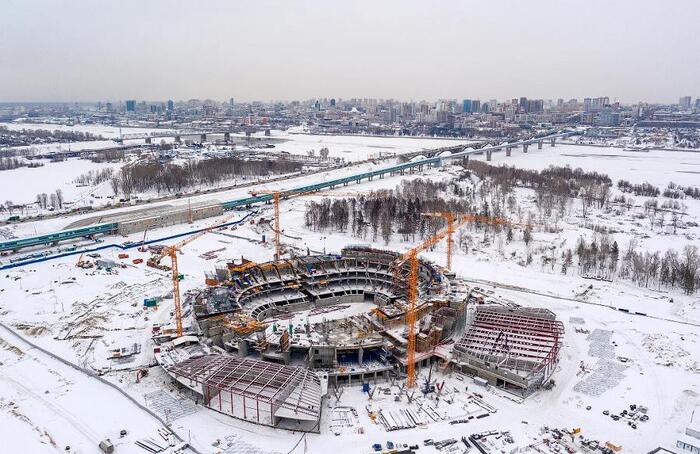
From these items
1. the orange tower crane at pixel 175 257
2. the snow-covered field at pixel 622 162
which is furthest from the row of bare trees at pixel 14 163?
the snow-covered field at pixel 622 162

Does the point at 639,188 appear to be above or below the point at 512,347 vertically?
above

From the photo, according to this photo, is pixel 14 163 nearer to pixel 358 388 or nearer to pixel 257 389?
pixel 257 389

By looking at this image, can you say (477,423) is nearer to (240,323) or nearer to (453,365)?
(453,365)

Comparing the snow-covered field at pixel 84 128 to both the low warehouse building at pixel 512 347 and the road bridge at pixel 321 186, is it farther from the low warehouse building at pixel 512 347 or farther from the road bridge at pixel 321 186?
the low warehouse building at pixel 512 347

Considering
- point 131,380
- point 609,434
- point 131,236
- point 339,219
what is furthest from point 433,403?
point 131,236

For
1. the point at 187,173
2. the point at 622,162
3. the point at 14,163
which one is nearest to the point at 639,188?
the point at 622,162

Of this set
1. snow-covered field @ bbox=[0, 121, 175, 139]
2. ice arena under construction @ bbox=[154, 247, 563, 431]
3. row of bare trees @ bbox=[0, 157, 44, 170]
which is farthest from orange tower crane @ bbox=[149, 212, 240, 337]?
snow-covered field @ bbox=[0, 121, 175, 139]
